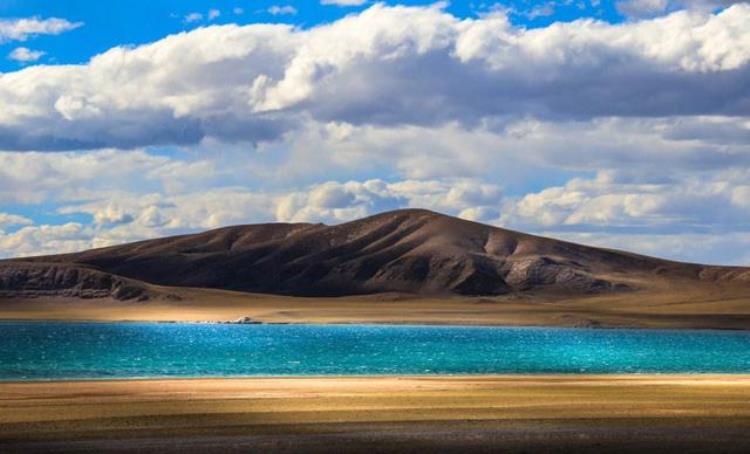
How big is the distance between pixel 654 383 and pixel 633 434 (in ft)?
86.6

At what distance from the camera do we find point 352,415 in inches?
1502

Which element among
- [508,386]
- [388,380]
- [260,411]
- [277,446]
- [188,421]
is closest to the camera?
[277,446]

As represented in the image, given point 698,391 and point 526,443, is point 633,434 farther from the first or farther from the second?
point 698,391

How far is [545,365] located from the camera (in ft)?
279

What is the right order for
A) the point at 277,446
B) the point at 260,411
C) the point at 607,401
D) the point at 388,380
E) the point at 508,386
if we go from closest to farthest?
the point at 277,446
the point at 260,411
the point at 607,401
the point at 508,386
the point at 388,380

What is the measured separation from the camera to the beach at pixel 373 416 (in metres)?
30.2

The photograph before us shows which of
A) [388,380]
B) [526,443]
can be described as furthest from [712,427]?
[388,380]

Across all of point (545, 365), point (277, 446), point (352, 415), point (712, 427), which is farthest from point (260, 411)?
point (545, 365)

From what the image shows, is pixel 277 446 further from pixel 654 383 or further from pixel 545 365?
pixel 545 365

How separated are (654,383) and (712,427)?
2455cm

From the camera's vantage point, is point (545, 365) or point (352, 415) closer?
point (352, 415)

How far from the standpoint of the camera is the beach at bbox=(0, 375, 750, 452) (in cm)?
3016

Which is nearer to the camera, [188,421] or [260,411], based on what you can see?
[188,421]

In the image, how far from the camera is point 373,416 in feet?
124
